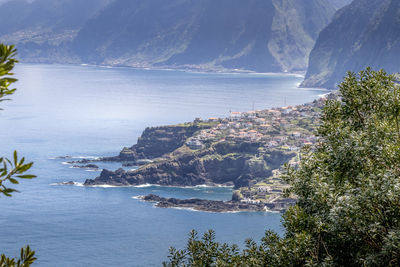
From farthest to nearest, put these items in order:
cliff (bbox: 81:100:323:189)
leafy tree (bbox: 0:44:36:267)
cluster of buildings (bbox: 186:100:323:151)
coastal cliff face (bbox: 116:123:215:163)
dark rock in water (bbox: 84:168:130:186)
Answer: coastal cliff face (bbox: 116:123:215:163)
cluster of buildings (bbox: 186:100:323:151)
cliff (bbox: 81:100:323:189)
dark rock in water (bbox: 84:168:130:186)
leafy tree (bbox: 0:44:36:267)

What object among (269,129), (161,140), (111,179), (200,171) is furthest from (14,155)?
(269,129)

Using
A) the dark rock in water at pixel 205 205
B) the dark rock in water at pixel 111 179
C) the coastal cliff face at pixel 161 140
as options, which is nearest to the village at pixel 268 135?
the dark rock in water at pixel 205 205

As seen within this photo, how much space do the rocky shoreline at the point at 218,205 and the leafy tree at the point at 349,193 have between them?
73.6 meters

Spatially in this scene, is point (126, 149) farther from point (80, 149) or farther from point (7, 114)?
point (7, 114)

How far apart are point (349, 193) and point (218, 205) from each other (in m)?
79.6

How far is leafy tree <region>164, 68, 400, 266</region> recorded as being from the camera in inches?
500

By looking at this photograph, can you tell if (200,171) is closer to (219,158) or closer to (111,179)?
(219,158)

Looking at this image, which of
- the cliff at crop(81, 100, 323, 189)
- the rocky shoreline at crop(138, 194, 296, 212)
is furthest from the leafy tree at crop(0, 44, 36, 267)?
the cliff at crop(81, 100, 323, 189)

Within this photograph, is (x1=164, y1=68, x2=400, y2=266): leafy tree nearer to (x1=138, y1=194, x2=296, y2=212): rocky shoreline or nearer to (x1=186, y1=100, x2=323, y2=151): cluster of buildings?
(x1=138, y1=194, x2=296, y2=212): rocky shoreline

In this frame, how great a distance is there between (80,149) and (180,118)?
46138mm

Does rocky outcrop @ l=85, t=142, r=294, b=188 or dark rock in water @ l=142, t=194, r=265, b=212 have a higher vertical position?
rocky outcrop @ l=85, t=142, r=294, b=188

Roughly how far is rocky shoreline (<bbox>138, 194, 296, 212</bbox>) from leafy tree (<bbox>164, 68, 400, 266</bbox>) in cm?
7355

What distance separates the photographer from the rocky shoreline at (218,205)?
298ft

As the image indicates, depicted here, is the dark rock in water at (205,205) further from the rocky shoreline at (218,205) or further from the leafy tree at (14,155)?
the leafy tree at (14,155)
